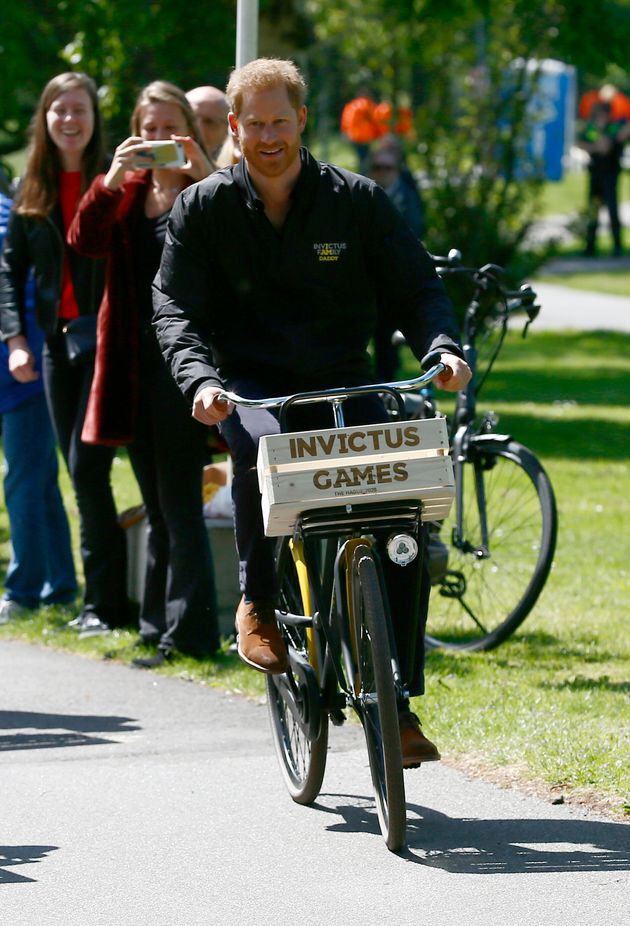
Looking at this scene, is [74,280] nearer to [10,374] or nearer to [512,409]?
[10,374]

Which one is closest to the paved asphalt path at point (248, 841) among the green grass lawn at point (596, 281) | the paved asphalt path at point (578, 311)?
the paved asphalt path at point (578, 311)

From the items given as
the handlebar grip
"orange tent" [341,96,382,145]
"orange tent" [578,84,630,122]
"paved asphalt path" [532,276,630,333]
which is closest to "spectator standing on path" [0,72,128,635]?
the handlebar grip

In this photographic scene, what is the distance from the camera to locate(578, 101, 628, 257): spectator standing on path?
29.0 meters

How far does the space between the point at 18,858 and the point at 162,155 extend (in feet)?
8.92

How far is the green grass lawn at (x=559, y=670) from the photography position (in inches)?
210

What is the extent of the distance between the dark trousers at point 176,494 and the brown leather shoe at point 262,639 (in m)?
1.62

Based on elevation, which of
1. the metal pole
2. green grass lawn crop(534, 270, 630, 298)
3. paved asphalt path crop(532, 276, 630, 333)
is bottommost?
green grass lawn crop(534, 270, 630, 298)

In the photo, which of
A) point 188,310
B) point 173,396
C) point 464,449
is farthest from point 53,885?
point 464,449

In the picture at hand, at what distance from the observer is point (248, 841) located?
4.71m

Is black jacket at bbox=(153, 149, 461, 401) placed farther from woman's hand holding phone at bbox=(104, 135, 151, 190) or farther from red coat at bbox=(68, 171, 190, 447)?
red coat at bbox=(68, 171, 190, 447)

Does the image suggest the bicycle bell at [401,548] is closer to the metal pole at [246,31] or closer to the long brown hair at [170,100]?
the long brown hair at [170,100]

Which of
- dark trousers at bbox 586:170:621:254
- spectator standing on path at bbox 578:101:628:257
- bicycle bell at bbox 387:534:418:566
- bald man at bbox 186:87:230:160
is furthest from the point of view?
dark trousers at bbox 586:170:621:254

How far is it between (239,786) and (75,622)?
2.41m

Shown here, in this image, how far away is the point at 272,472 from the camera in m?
4.43
